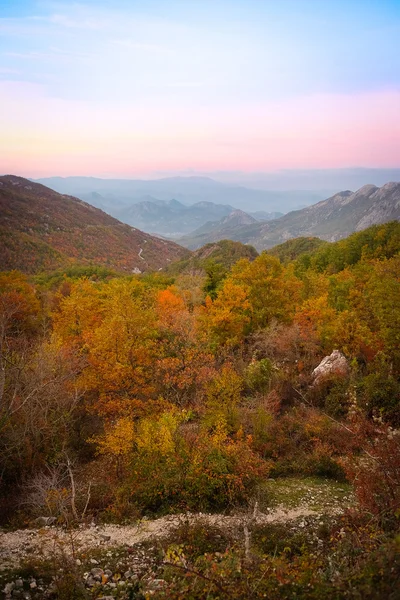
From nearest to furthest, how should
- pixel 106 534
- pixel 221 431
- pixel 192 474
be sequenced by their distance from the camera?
pixel 106 534, pixel 192 474, pixel 221 431

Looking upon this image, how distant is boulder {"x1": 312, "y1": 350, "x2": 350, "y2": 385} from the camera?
23.8 meters

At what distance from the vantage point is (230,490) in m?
14.1

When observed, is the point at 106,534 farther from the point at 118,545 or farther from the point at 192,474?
the point at 192,474

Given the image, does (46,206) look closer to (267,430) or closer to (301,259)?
(301,259)

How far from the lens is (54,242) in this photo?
15312 cm

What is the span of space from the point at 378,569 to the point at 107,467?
16.1m

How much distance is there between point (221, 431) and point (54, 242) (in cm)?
15526

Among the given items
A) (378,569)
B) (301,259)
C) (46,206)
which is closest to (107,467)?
(378,569)

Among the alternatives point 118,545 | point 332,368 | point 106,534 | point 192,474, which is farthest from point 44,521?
point 332,368

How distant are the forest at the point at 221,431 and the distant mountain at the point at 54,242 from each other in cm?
10679

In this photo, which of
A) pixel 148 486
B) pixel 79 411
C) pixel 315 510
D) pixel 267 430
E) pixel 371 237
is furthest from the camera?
pixel 371 237

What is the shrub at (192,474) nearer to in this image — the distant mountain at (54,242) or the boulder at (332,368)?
the boulder at (332,368)

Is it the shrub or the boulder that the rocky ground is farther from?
the boulder

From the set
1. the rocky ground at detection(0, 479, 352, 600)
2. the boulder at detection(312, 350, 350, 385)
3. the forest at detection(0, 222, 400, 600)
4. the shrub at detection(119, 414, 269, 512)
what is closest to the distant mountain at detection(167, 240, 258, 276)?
the forest at detection(0, 222, 400, 600)
